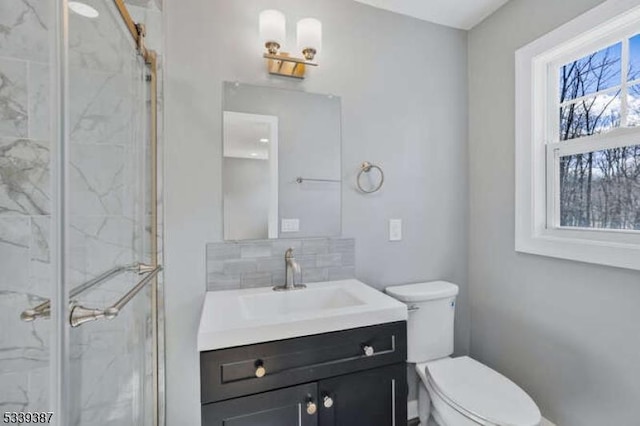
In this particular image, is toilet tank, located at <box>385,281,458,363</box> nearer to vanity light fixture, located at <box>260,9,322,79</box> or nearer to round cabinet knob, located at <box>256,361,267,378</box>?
round cabinet knob, located at <box>256,361,267,378</box>

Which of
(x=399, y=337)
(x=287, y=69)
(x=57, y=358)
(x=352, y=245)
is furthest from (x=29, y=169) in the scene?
(x=399, y=337)

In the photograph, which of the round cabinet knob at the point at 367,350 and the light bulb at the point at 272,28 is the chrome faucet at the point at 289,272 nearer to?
the round cabinet knob at the point at 367,350

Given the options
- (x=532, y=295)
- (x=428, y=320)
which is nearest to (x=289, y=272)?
(x=428, y=320)

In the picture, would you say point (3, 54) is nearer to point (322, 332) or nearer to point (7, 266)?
point (7, 266)

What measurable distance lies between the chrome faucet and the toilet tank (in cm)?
54

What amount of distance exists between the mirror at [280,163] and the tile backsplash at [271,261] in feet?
0.16

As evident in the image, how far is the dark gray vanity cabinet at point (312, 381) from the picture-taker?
3.07 feet

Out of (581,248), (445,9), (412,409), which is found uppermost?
(445,9)

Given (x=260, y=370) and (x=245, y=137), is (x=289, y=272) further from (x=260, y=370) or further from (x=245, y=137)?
(x=245, y=137)

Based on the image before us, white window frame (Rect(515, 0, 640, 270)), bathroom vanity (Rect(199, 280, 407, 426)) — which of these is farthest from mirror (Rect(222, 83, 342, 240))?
white window frame (Rect(515, 0, 640, 270))

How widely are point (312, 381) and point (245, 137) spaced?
3.62 ft

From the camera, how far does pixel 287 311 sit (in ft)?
4.55

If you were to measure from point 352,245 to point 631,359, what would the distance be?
1.24 m

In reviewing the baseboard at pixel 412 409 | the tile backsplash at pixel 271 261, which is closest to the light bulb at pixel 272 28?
the tile backsplash at pixel 271 261
